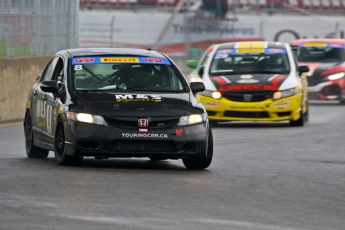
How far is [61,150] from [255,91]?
26.8ft

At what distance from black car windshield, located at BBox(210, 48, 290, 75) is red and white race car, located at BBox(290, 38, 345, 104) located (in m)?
6.68

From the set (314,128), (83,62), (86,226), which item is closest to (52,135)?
(83,62)

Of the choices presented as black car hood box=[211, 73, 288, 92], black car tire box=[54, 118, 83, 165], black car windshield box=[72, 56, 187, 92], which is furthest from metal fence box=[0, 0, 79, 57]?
black car tire box=[54, 118, 83, 165]

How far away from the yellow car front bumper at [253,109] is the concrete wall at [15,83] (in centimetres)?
369

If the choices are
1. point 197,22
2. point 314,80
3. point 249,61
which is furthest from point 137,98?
point 197,22

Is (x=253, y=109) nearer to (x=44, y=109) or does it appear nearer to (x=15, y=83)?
(x=15, y=83)

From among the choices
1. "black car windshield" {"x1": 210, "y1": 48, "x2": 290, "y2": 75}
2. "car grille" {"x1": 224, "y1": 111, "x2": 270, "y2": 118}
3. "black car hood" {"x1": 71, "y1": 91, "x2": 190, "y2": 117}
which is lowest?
"car grille" {"x1": 224, "y1": 111, "x2": 270, "y2": 118}

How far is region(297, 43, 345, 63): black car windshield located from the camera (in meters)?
28.2

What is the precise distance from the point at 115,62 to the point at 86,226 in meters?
5.00

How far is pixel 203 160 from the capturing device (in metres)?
12.0

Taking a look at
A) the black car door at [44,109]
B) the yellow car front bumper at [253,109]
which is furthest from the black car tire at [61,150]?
the yellow car front bumper at [253,109]

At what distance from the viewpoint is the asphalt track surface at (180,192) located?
8.26 meters

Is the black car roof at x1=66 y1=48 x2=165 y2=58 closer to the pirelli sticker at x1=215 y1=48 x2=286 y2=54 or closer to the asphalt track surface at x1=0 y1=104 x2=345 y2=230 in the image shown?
the asphalt track surface at x1=0 y1=104 x2=345 y2=230

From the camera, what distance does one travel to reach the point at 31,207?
8.74 m
